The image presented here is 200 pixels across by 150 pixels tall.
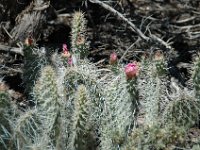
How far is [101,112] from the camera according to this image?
12.1ft

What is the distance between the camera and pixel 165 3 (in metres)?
6.46

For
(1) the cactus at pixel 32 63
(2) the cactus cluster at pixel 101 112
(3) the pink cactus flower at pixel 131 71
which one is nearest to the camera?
(3) the pink cactus flower at pixel 131 71

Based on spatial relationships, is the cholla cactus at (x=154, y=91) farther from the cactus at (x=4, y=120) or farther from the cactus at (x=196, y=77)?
the cactus at (x=4, y=120)

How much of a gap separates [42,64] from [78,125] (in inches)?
32.0

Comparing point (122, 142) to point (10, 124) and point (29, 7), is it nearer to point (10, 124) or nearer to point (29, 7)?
point (10, 124)

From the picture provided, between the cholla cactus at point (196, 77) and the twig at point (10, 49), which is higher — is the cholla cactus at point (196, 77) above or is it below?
below

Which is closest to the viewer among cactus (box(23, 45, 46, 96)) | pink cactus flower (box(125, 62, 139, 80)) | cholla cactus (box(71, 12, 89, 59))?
pink cactus flower (box(125, 62, 139, 80))

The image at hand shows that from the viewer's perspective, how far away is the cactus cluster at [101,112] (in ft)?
10.9

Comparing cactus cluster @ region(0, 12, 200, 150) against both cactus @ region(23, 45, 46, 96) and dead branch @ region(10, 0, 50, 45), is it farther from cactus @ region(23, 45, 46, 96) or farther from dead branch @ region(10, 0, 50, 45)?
dead branch @ region(10, 0, 50, 45)

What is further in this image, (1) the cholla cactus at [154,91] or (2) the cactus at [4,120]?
(1) the cholla cactus at [154,91]

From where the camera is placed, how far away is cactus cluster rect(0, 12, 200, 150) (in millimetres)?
3309

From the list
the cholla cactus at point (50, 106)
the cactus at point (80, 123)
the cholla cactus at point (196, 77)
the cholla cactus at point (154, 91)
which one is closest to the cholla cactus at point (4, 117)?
the cholla cactus at point (50, 106)

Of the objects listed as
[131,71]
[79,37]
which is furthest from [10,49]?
[131,71]

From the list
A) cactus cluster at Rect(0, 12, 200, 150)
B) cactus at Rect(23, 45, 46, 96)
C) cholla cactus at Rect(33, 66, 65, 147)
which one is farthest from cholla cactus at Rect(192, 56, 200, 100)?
cactus at Rect(23, 45, 46, 96)
